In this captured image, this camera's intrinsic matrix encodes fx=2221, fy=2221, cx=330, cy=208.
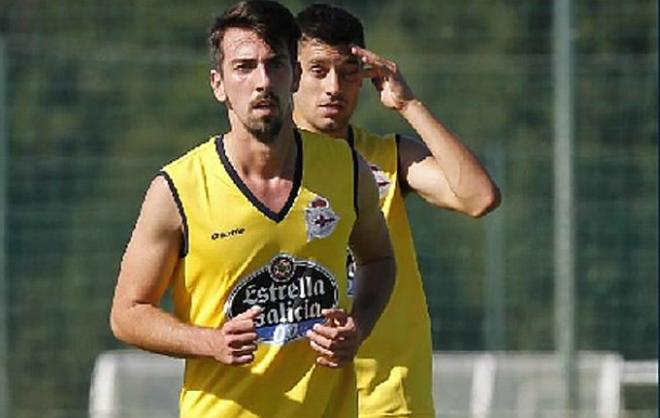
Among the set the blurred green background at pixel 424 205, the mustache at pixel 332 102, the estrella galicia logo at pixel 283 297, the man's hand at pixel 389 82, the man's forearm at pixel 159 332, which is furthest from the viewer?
the blurred green background at pixel 424 205

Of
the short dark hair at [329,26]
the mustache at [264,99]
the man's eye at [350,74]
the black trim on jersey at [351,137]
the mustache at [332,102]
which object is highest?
the short dark hair at [329,26]

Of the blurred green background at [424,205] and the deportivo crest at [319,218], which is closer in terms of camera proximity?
the deportivo crest at [319,218]

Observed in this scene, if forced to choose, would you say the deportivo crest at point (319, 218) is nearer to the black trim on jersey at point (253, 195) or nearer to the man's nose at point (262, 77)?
the black trim on jersey at point (253, 195)

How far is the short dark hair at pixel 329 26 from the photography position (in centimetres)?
635

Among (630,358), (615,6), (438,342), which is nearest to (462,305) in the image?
(438,342)

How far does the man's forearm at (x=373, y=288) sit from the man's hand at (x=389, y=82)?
1.03 m

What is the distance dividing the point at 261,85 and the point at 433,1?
7.35m

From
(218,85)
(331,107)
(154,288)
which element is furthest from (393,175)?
(154,288)

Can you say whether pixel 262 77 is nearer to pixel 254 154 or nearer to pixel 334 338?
pixel 254 154

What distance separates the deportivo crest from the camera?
5.16 metres

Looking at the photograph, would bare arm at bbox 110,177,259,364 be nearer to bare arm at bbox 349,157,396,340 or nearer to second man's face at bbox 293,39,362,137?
bare arm at bbox 349,157,396,340

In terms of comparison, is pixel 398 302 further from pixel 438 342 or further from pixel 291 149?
pixel 438 342

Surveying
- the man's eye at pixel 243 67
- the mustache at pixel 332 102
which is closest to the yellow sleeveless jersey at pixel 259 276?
the man's eye at pixel 243 67

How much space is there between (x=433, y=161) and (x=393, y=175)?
0.13m
